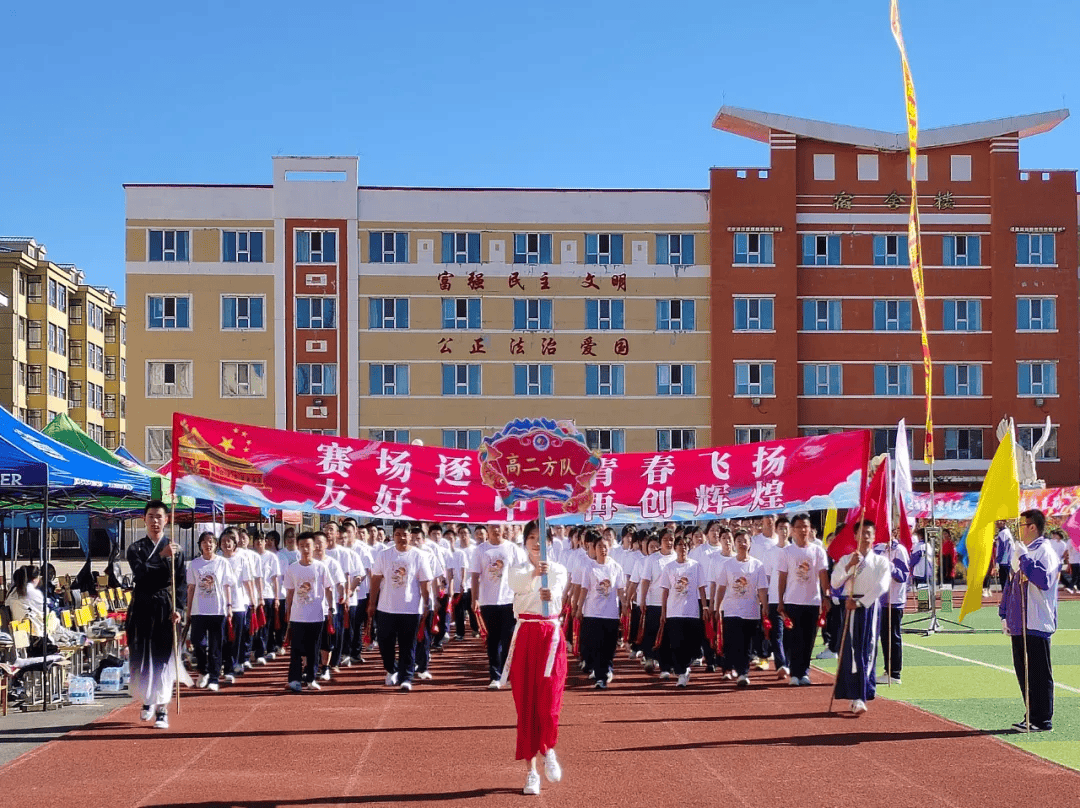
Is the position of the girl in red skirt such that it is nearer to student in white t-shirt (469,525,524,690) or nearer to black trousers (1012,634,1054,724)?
black trousers (1012,634,1054,724)

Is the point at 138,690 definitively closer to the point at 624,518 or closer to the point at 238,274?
the point at 624,518

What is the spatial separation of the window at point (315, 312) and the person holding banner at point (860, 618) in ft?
138

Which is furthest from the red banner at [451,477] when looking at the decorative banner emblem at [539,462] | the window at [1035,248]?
the window at [1035,248]

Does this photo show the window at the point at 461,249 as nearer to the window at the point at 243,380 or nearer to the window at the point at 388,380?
the window at the point at 388,380

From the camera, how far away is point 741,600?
53.5 feet

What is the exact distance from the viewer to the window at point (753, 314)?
183ft

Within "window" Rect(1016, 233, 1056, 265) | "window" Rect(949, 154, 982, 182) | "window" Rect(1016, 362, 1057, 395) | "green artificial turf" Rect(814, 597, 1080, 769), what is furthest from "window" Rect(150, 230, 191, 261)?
"green artificial turf" Rect(814, 597, 1080, 769)

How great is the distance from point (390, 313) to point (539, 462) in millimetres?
45100

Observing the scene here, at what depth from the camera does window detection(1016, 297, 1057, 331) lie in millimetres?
56156

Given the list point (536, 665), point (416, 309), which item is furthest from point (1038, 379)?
point (536, 665)

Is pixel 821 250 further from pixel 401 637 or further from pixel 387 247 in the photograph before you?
pixel 401 637

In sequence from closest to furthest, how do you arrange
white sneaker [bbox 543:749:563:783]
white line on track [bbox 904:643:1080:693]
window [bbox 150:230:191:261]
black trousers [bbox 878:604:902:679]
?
white sneaker [bbox 543:749:563:783] → white line on track [bbox 904:643:1080:693] → black trousers [bbox 878:604:902:679] → window [bbox 150:230:191:261]

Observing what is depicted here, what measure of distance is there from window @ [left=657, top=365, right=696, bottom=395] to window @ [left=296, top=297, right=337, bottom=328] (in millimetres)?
12832

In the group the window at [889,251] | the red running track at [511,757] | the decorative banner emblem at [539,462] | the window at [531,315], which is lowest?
the red running track at [511,757]
